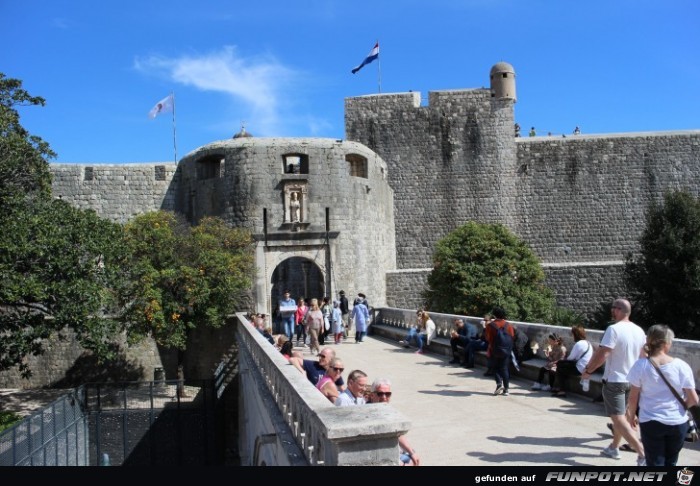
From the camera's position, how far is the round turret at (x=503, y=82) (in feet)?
90.3

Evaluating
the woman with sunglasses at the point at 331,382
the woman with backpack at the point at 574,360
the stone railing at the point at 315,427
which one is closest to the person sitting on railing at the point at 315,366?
the stone railing at the point at 315,427

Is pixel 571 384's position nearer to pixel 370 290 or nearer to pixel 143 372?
pixel 370 290

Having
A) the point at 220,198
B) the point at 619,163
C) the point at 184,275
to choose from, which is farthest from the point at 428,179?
the point at 184,275

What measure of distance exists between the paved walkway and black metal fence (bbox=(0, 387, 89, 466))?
24.9ft

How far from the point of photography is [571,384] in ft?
26.7

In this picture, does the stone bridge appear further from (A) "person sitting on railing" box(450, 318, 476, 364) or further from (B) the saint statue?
(B) the saint statue

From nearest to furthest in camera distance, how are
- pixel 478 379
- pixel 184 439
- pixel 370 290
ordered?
pixel 478 379
pixel 184 439
pixel 370 290

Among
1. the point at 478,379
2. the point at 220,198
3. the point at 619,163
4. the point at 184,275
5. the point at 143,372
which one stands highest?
the point at 619,163

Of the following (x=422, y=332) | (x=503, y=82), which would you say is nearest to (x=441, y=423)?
(x=422, y=332)

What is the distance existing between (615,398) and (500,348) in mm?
2885

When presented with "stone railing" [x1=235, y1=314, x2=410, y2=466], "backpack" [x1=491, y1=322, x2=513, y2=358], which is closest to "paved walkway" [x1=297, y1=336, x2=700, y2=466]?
"backpack" [x1=491, y1=322, x2=513, y2=358]

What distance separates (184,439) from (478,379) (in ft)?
37.8

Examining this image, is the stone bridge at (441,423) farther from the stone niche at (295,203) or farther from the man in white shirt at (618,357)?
the stone niche at (295,203)

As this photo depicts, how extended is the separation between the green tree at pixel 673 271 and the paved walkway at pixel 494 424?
11.6 meters
